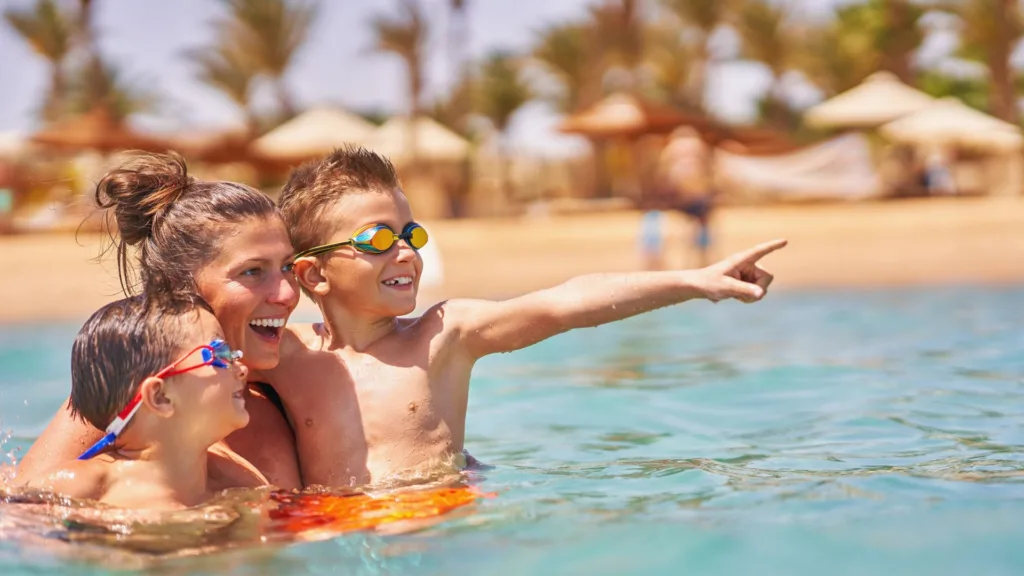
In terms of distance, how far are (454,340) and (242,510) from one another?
2.89ft

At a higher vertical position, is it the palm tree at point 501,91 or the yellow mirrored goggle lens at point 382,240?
the palm tree at point 501,91

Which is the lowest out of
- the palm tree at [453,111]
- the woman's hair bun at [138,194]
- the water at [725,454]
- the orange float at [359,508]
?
the water at [725,454]

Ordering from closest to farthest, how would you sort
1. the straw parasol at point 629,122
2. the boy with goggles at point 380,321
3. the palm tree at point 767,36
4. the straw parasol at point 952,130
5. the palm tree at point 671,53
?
the boy with goggles at point 380,321 → the straw parasol at point 629,122 → the straw parasol at point 952,130 → the palm tree at point 767,36 → the palm tree at point 671,53

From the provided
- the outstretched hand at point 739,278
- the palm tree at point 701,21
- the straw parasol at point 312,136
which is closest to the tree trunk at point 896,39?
the palm tree at point 701,21

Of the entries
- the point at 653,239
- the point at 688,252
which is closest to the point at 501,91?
the point at 688,252

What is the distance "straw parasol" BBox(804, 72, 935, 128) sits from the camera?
2697cm

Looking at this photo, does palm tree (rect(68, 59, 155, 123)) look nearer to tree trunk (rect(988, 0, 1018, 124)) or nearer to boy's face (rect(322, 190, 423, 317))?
tree trunk (rect(988, 0, 1018, 124))

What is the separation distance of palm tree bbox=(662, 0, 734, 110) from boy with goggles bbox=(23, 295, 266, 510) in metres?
35.8

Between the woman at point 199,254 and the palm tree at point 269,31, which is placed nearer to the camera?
the woman at point 199,254

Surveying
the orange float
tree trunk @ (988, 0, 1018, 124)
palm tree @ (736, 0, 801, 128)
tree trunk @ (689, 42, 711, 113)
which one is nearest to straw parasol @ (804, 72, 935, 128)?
tree trunk @ (988, 0, 1018, 124)

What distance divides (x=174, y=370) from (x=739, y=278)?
67.6 inches

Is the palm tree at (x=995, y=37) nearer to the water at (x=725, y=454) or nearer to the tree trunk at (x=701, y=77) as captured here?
the tree trunk at (x=701, y=77)

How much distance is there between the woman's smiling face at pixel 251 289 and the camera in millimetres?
3268

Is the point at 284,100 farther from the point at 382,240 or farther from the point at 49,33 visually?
the point at 382,240
